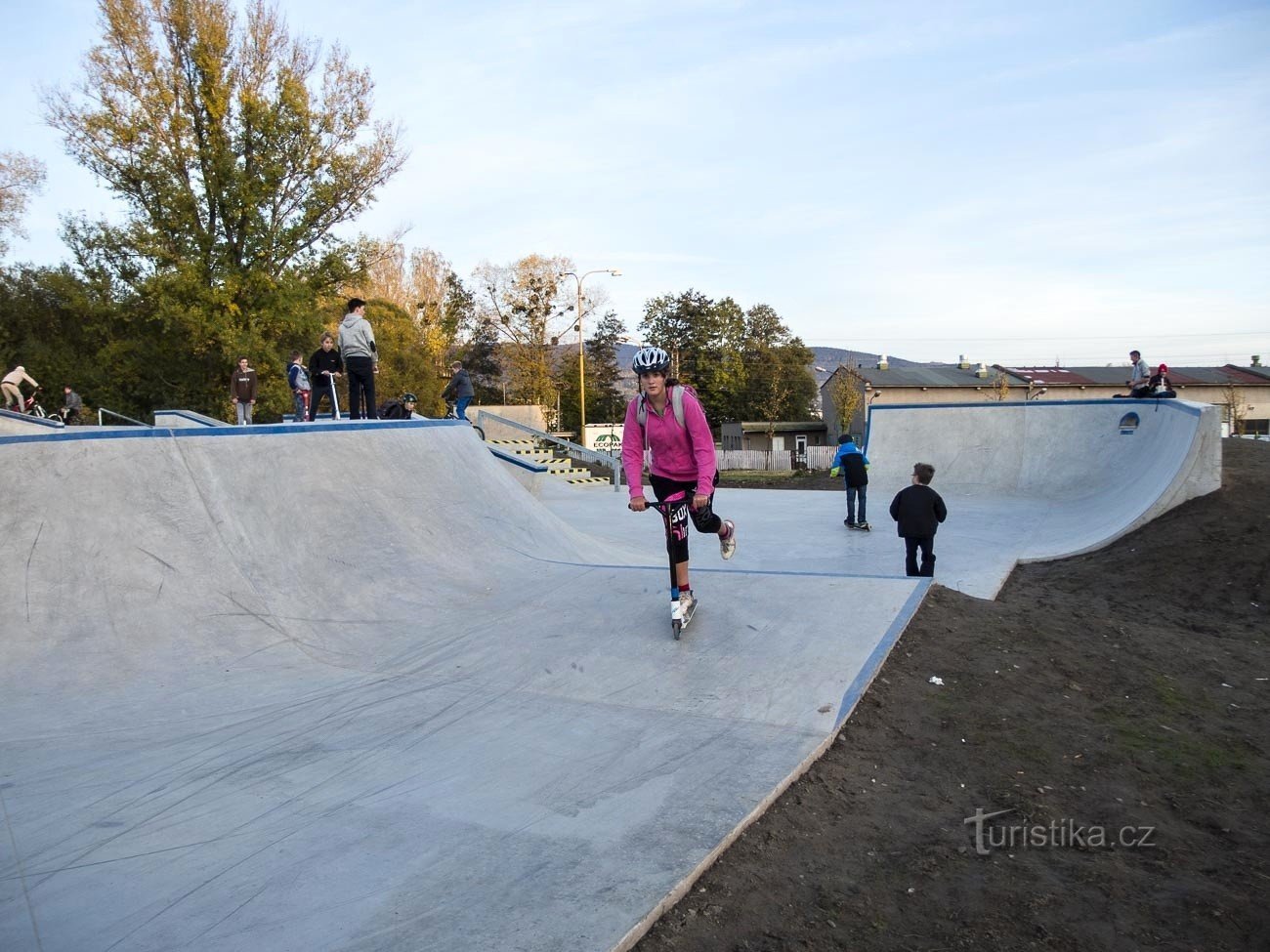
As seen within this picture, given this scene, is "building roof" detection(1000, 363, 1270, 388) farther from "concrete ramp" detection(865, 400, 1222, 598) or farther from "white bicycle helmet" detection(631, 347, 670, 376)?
"white bicycle helmet" detection(631, 347, 670, 376)

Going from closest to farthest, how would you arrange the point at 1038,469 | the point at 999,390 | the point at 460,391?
the point at 460,391 < the point at 1038,469 < the point at 999,390

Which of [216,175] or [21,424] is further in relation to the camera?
[216,175]

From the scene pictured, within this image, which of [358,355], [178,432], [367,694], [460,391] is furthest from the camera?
[460,391]

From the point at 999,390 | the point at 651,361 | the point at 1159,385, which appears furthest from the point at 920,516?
the point at 999,390

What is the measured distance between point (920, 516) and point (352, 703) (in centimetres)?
553

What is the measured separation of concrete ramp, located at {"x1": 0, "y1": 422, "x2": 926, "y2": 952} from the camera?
292 centimetres

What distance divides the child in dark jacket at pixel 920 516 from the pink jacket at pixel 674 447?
326 cm

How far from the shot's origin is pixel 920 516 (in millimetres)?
8047

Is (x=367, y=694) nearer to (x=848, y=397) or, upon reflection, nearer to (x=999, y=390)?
(x=848, y=397)

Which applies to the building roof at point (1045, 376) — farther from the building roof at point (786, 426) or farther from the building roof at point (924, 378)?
the building roof at point (786, 426)

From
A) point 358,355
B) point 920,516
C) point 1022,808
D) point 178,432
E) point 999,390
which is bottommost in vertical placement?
point 1022,808

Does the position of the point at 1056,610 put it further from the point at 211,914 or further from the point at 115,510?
the point at 115,510

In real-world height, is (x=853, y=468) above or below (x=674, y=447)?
below

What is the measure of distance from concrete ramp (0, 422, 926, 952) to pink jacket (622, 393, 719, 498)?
1074mm
